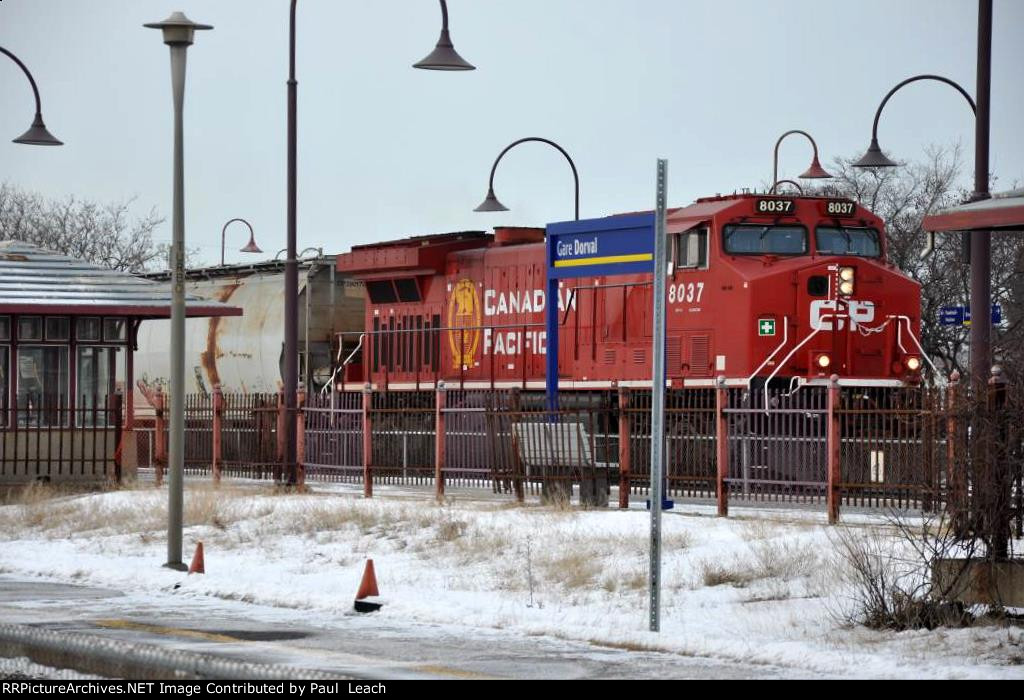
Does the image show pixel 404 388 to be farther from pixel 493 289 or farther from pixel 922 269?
pixel 922 269

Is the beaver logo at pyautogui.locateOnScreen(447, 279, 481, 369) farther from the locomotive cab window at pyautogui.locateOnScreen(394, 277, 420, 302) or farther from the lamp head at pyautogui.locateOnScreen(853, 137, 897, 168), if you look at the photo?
the lamp head at pyautogui.locateOnScreen(853, 137, 897, 168)

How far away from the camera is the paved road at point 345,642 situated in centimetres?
1028

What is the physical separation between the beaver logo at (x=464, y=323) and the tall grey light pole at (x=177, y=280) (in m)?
12.9

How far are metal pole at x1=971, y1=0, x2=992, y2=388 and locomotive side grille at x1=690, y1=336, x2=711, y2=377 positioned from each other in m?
7.50

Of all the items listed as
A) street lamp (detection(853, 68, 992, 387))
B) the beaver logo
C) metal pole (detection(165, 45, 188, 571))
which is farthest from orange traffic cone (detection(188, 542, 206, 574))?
the beaver logo

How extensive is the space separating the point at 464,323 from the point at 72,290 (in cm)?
740

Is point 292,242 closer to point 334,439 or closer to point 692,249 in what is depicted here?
point 334,439

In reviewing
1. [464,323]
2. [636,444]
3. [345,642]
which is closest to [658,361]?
[345,642]

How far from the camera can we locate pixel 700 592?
14242mm

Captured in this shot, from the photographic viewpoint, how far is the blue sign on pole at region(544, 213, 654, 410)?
18.5 metres

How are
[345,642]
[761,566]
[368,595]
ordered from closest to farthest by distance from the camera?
1. [345,642]
2. [368,595]
3. [761,566]

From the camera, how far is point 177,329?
17.4 meters

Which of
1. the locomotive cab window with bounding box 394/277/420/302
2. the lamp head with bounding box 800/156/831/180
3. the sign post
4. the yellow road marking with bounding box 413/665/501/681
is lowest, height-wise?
the yellow road marking with bounding box 413/665/501/681

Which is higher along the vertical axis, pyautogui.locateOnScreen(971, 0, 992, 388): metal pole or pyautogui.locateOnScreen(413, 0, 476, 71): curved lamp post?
pyautogui.locateOnScreen(413, 0, 476, 71): curved lamp post
